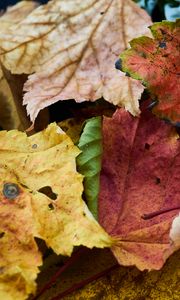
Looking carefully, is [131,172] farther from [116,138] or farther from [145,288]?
[145,288]

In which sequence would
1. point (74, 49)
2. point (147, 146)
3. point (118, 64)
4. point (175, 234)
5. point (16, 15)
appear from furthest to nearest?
point (16, 15) → point (74, 49) → point (118, 64) → point (147, 146) → point (175, 234)

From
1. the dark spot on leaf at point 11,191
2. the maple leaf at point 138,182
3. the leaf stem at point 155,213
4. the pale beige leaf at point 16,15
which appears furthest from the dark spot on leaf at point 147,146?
the pale beige leaf at point 16,15

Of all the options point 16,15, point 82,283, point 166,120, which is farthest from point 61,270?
point 16,15

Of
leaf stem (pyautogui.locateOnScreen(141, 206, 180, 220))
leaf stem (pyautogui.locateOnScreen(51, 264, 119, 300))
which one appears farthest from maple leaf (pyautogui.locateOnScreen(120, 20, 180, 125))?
leaf stem (pyautogui.locateOnScreen(51, 264, 119, 300))

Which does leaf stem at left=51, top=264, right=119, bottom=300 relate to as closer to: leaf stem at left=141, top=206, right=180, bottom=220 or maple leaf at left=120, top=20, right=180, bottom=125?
leaf stem at left=141, top=206, right=180, bottom=220

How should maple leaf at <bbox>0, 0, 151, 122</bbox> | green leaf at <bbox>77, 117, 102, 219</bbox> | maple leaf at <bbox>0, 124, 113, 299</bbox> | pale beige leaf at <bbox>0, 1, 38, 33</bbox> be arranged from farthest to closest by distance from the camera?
pale beige leaf at <bbox>0, 1, 38, 33</bbox>, maple leaf at <bbox>0, 0, 151, 122</bbox>, green leaf at <bbox>77, 117, 102, 219</bbox>, maple leaf at <bbox>0, 124, 113, 299</bbox>

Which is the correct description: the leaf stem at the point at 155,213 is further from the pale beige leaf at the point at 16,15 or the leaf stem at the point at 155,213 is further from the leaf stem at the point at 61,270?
the pale beige leaf at the point at 16,15

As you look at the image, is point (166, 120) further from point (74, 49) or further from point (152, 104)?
point (74, 49)
